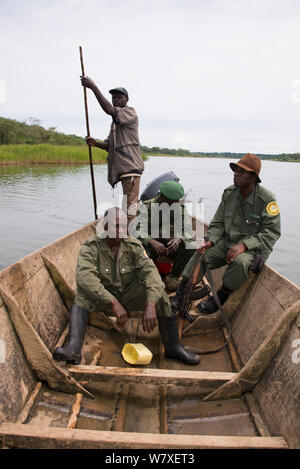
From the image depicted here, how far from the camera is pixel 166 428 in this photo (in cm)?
210

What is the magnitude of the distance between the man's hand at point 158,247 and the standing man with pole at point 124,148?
1002 millimetres

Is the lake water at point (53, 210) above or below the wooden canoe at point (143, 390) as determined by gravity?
below

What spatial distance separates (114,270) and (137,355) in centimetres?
66

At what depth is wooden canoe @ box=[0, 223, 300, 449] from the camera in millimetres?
Result: 1706

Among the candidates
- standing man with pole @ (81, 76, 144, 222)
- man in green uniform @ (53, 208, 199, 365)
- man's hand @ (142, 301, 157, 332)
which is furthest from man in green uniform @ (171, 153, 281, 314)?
standing man with pole @ (81, 76, 144, 222)

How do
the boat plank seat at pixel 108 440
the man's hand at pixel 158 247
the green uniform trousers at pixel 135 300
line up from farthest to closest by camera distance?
the man's hand at pixel 158 247 < the green uniform trousers at pixel 135 300 < the boat plank seat at pixel 108 440

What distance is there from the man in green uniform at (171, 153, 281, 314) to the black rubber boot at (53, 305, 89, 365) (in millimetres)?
1033

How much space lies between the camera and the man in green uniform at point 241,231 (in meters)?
3.06

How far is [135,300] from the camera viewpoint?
9.20ft

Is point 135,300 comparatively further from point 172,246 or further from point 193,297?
point 172,246

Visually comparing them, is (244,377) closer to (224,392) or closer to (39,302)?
(224,392)

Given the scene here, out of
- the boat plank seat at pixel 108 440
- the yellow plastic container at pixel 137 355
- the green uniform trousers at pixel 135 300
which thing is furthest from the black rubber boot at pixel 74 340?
the boat plank seat at pixel 108 440

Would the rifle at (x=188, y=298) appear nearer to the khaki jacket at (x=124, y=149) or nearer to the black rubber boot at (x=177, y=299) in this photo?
the black rubber boot at (x=177, y=299)
